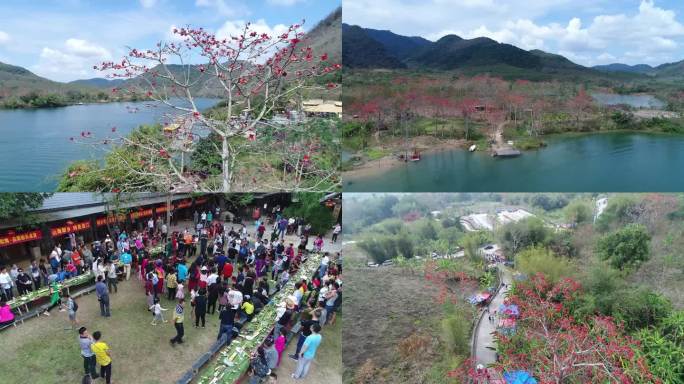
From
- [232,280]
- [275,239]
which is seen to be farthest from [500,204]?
[232,280]

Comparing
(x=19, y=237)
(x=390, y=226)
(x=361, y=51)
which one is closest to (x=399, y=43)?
(x=361, y=51)

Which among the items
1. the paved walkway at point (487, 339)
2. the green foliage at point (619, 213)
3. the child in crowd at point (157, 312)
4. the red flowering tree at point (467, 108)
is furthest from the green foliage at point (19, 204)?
the green foliage at point (619, 213)

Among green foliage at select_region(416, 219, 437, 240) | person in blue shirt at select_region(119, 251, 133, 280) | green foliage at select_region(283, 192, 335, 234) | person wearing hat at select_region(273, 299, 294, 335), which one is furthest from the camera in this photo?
green foliage at select_region(416, 219, 437, 240)

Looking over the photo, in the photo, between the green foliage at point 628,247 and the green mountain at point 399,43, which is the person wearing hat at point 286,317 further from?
the green foliage at point 628,247

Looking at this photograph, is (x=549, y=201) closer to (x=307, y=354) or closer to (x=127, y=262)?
(x=307, y=354)

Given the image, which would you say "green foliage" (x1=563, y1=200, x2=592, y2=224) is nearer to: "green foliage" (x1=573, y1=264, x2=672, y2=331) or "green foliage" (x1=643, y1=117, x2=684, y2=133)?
"green foliage" (x1=573, y1=264, x2=672, y2=331)

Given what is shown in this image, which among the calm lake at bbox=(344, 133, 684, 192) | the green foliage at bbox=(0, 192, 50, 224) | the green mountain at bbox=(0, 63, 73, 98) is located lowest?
the green foliage at bbox=(0, 192, 50, 224)

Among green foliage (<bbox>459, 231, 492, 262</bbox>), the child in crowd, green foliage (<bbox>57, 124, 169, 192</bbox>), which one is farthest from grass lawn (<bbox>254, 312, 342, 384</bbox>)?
green foliage (<bbox>459, 231, 492, 262</bbox>)
